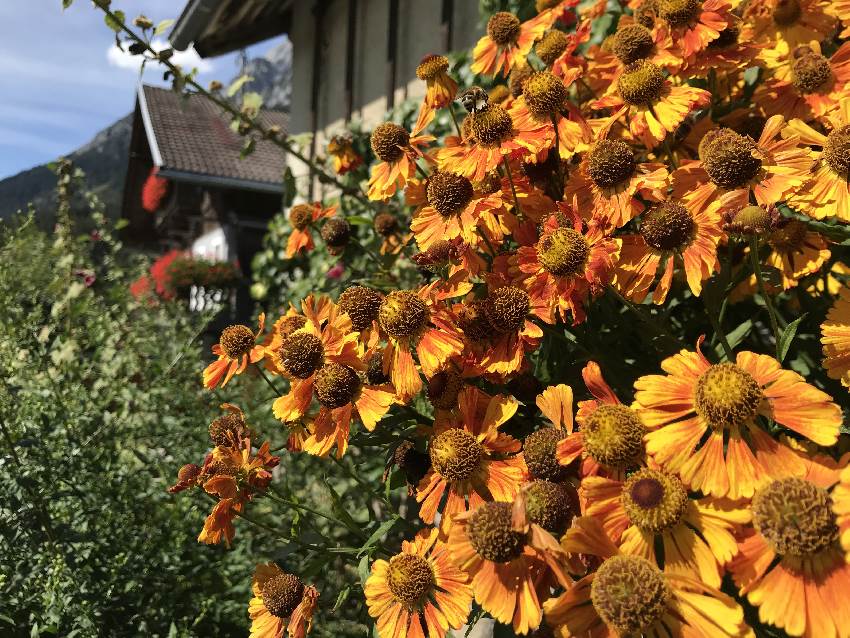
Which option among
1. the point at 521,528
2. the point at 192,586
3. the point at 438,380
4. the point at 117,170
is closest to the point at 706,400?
the point at 521,528

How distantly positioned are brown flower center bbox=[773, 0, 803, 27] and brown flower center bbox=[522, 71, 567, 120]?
1.88 ft

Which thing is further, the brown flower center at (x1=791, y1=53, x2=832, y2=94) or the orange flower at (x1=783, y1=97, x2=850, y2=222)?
the brown flower center at (x1=791, y1=53, x2=832, y2=94)

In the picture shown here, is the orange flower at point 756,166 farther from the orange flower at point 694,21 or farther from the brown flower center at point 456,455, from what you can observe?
the brown flower center at point 456,455

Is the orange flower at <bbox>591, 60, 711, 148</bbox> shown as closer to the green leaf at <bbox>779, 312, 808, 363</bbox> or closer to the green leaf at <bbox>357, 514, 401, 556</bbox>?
the green leaf at <bbox>779, 312, 808, 363</bbox>

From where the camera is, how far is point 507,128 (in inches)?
44.6

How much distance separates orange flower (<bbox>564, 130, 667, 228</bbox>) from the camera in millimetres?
1021

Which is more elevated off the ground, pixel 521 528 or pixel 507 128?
pixel 507 128

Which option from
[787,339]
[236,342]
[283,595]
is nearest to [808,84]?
[787,339]

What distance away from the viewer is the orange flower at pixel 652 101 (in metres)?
1.07

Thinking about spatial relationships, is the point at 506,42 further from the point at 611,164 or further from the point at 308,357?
the point at 308,357

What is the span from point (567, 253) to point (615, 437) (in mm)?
331

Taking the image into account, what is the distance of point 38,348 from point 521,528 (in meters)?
2.06

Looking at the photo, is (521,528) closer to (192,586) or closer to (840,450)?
(840,450)

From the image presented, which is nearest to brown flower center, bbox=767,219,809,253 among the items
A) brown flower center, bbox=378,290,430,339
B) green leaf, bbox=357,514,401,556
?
brown flower center, bbox=378,290,430,339
